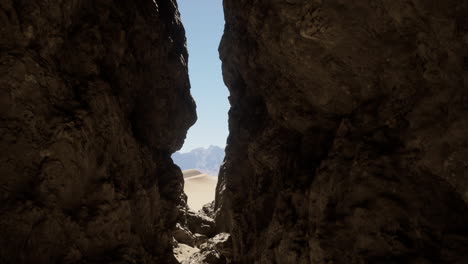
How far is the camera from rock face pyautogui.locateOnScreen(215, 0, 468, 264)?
14.1 feet

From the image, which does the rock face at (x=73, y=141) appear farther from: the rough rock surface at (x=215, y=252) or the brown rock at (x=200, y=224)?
the brown rock at (x=200, y=224)

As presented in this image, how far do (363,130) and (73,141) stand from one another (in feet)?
16.3

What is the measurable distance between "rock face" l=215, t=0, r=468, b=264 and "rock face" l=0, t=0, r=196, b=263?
2.92 meters

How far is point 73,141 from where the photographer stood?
5.98 m

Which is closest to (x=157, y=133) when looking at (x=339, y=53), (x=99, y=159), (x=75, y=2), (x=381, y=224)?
(x=99, y=159)

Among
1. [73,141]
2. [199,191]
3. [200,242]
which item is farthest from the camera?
[199,191]

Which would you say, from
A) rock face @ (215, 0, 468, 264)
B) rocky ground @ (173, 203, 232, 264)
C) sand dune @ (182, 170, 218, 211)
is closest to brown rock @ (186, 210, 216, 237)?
rocky ground @ (173, 203, 232, 264)

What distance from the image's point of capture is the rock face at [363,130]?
14.1 ft

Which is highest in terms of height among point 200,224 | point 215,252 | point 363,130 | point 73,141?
point 363,130

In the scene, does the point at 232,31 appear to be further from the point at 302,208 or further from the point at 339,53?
the point at 302,208

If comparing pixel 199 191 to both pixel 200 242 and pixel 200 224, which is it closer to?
pixel 200 224

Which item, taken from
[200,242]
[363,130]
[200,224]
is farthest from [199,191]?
[363,130]

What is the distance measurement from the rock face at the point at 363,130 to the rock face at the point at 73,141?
2.92 meters

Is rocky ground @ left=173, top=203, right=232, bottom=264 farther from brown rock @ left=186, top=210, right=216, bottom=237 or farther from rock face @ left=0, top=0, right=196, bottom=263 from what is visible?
rock face @ left=0, top=0, right=196, bottom=263
